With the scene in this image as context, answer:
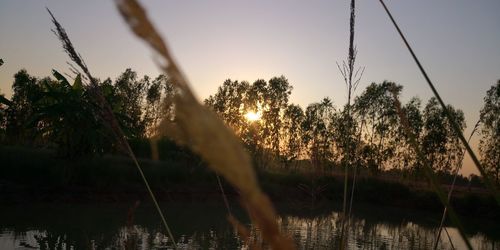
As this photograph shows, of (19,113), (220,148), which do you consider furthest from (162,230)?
(19,113)

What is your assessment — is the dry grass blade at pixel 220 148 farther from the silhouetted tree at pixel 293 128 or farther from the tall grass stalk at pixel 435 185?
the silhouetted tree at pixel 293 128

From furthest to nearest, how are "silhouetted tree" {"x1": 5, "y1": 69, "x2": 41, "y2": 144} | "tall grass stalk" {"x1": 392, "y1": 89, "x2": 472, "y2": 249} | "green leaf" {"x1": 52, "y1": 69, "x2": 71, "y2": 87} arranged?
"silhouetted tree" {"x1": 5, "y1": 69, "x2": 41, "y2": 144}
"green leaf" {"x1": 52, "y1": 69, "x2": 71, "y2": 87}
"tall grass stalk" {"x1": 392, "y1": 89, "x2": 472, "y2": 249}

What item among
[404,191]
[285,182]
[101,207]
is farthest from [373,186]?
[101,207]

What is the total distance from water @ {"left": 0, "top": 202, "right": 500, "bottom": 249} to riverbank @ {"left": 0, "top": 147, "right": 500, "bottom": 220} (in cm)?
132

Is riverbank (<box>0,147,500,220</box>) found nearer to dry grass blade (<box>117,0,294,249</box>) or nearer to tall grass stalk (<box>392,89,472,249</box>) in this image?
tall grass stalk (<box>392,89,472,249</box>)

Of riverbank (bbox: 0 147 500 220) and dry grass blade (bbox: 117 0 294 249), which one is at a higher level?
dry grass blade (bbox: 117 0 294 249)

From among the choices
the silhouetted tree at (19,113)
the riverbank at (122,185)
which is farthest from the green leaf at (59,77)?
the silhouetted tree at (19,113)

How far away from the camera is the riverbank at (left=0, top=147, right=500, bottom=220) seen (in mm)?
18656

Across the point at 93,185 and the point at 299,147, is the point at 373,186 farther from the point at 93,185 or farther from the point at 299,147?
the point at 93,185

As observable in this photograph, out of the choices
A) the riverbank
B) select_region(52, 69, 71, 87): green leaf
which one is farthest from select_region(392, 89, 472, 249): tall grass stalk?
select_region(52, 69, 71, 87): green leaf

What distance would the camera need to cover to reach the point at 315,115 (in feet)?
161

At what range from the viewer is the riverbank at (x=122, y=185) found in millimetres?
18656

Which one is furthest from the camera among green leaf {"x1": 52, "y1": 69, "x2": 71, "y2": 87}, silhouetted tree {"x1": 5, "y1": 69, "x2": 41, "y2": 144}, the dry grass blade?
silhouetted tree {"x1": 5, "y1": 69, "x2": 41, "y2": 144}

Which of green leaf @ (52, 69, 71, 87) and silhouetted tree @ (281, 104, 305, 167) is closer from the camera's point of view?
green leaf @ (52, 69, 71, 87)
